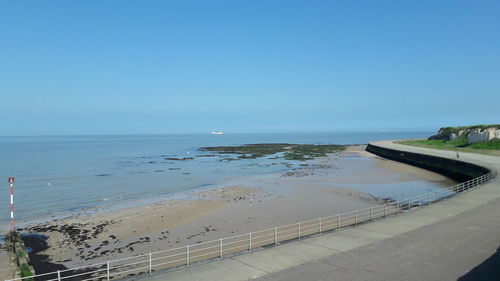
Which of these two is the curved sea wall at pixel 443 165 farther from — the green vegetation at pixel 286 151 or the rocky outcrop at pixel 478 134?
the green vegetation at pixel 286 151

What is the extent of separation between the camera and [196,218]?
23.0 meters

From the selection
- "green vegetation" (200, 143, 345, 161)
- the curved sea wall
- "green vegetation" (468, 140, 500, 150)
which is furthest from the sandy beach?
"green vegetation" (200, 143, 345, 161)

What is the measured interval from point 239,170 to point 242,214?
28.5m

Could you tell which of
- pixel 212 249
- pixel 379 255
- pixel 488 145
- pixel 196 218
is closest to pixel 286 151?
Answer: pixel 488 145

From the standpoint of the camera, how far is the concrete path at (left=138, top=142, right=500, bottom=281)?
32.9 feet

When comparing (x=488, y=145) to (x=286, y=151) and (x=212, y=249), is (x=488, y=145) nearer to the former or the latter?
(x=286, y=151)

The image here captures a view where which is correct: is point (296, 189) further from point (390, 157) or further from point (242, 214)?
point (390, 157)

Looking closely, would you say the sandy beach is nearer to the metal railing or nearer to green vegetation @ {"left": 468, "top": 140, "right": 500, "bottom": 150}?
the metal railing

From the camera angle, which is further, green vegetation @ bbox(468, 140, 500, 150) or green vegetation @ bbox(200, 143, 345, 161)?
green vegetation @ bbox(200, 143, 345, 161)

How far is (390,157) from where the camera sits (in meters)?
65.0

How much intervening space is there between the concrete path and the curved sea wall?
2254 centimetres

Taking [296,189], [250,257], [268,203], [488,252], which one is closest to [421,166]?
[296,189]

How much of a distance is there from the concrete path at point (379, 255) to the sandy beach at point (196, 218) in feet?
24.0

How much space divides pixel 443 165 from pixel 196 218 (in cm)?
3510
